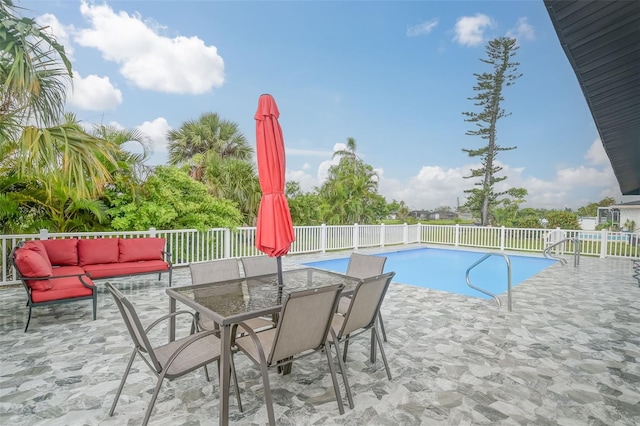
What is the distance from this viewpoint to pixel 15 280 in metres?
5.80

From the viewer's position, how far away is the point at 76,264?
5.32 metres

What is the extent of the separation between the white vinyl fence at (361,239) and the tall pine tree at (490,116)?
6.77 m

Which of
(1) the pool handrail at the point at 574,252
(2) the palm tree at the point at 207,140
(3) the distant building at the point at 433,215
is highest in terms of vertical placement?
(2) the palm tree at the point at 207,140

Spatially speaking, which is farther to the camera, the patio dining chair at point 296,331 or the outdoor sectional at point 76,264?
the outdoor sectional at point 76,264

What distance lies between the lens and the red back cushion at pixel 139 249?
5.79 meters

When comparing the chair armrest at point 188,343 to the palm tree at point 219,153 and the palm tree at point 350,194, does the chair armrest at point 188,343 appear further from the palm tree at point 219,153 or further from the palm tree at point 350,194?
the palm tree at point 350,194

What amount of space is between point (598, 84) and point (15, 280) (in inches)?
360

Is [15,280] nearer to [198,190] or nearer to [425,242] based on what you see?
[198,190]

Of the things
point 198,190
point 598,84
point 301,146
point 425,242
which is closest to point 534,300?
point 598,84

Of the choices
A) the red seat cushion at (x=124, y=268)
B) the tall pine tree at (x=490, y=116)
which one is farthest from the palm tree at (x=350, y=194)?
the red seat cushion at (x=124, y=268)

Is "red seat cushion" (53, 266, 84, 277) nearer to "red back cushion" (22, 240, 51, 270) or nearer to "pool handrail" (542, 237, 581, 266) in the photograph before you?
"red back cushion" (22, 240, 51, 270)

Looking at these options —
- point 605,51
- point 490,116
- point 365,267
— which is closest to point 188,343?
point 365,267

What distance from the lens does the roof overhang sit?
2500 mm

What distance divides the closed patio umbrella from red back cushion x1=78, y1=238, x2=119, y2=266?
3.89 meters
